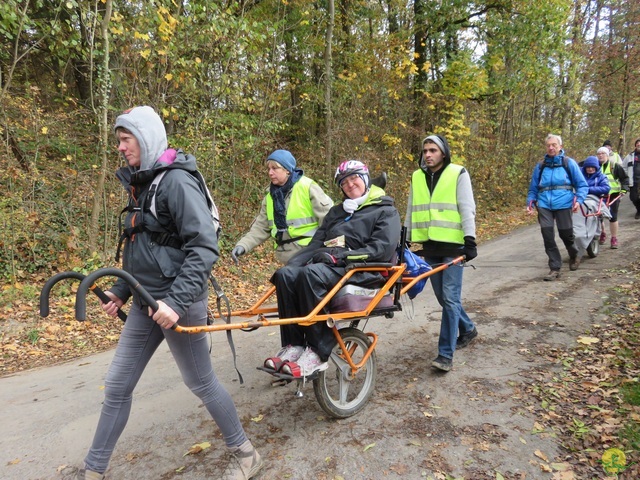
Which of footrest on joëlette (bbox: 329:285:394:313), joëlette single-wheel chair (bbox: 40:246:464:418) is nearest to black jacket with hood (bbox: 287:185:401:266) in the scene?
joëlette single-wheel chair (bbox: 40:246:464:418)

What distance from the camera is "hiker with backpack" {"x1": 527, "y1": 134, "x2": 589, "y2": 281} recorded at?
6.79 m

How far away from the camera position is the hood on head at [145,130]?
230cm

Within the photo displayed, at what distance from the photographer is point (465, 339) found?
471 cm

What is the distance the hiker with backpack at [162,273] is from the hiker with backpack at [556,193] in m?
6.23

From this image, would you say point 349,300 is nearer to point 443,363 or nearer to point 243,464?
point 243,464

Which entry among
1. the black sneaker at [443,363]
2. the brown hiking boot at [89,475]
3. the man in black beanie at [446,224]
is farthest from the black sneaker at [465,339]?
the brown hiking boot at [89,475]

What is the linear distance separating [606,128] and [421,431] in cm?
2823

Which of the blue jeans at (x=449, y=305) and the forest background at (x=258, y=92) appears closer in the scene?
the blue jeans at (x=449, y=305)

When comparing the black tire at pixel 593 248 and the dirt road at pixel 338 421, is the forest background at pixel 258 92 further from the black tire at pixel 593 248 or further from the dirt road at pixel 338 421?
the black tire at pixel 593 248

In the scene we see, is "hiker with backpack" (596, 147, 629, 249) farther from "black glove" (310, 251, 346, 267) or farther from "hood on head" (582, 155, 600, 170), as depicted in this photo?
"black glove" (310, 251, 346, 267)

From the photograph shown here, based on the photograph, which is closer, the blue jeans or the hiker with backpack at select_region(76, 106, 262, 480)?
the hiker with backpack at select_region(76, 106, 262, 480)

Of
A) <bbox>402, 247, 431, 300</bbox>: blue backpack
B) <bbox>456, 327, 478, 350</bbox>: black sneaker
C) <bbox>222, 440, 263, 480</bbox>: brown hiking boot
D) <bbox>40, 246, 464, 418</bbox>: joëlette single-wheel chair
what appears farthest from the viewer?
<bbox>456, 327, 478, 350</bbox>: black sneaker

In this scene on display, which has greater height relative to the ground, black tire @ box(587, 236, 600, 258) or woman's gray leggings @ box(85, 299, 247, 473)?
woman's gray leggings @ box(85, 299, 247, 473)

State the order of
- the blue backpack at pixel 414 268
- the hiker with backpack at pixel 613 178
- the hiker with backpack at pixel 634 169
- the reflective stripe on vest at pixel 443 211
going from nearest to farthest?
the blue backpack at pixel 414 268
the reflective stripe on vest at pixel 443 211
the hiker with backpack at pixel 613 178
the hiker with backpack at pixel 634 169
